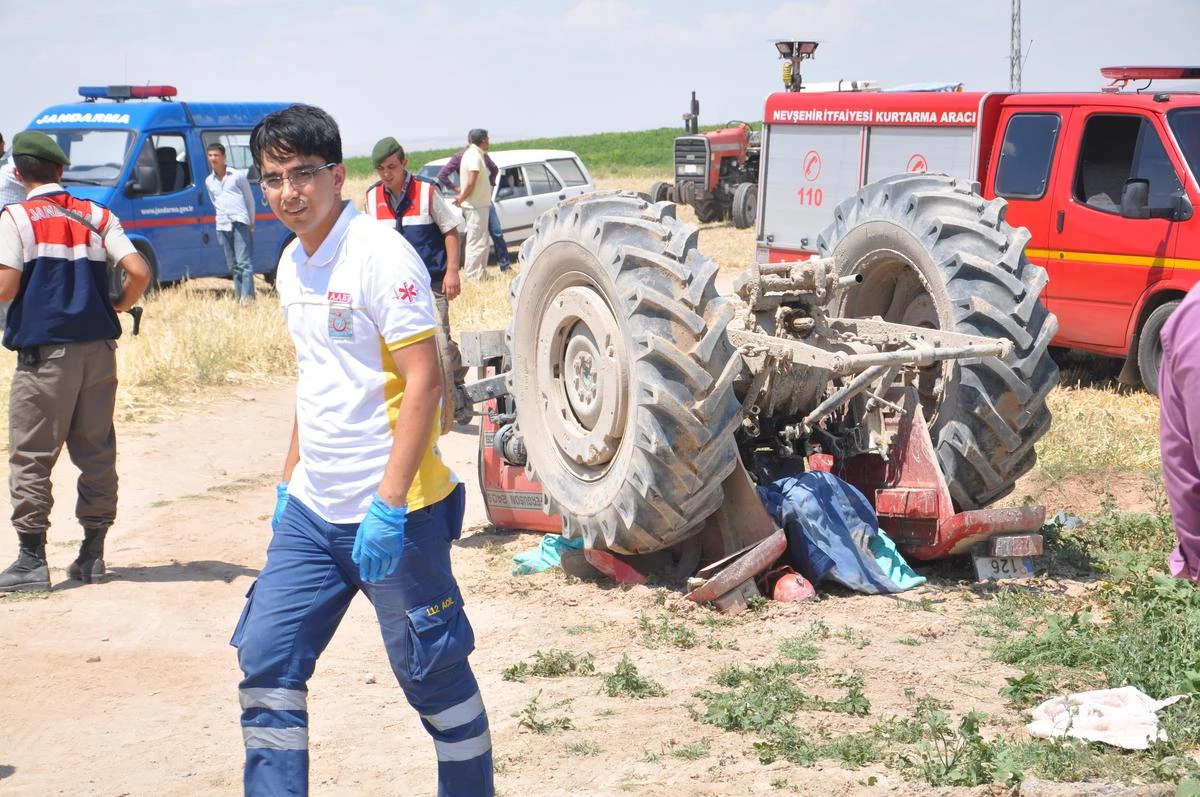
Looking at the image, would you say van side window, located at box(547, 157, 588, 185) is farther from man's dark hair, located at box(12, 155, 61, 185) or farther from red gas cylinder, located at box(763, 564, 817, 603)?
red gas cylinder, located at box(763, 564, 817, 603)

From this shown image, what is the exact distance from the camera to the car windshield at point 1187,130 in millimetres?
9414

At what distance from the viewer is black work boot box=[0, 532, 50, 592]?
6.54 meters

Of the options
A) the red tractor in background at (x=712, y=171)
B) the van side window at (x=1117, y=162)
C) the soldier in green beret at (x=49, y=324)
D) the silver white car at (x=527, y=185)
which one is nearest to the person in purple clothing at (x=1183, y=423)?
the soldier in green beret at (x=49, y=324)

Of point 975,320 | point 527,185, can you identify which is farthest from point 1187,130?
point 527,185

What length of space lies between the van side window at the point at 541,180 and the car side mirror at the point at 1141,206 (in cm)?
1246

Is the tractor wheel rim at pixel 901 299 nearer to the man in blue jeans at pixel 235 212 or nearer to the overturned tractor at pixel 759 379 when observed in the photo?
the overturned tractor at pixel 759 379

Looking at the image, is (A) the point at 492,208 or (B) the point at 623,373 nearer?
(B) the point at 623,373

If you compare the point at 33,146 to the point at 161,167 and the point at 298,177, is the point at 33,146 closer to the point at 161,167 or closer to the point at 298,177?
the point at 298,177

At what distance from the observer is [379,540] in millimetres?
3447

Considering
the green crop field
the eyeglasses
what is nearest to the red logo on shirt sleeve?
the eyeglasses

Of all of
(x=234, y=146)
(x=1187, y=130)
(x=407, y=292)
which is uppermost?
(x=1187, y=130)

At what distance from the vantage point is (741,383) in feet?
20.4

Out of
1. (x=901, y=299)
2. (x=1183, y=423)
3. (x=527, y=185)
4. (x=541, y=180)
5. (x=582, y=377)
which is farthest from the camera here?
(x=541, y=180)

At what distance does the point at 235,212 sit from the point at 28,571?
9.39 meters
